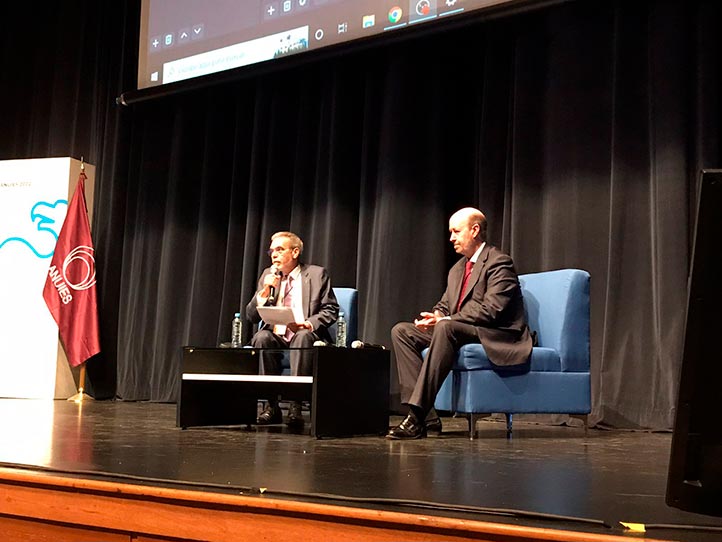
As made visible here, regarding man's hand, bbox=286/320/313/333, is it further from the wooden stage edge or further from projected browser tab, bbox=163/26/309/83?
the wooden stage edge

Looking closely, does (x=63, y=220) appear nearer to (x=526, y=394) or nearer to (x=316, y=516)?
(x=526, y=394)

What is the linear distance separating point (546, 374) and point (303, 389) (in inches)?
42.9

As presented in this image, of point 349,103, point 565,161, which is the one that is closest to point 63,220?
point 349,103

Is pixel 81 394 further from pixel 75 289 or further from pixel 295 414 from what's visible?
pixel 295 414

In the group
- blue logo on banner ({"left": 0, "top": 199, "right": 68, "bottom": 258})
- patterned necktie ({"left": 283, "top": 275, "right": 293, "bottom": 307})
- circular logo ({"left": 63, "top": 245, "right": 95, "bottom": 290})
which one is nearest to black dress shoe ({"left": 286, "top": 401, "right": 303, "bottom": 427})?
patterned necktie ({"left": 283, "top": 275, "right": 293, "bottom": 307})

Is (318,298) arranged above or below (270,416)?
above

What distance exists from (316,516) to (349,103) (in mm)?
4133

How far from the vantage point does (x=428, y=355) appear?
344 centimetres

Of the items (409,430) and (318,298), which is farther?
(318,298)

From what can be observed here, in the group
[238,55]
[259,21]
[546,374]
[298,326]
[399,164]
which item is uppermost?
[259,21]

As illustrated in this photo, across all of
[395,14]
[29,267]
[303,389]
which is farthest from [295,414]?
[29,267]

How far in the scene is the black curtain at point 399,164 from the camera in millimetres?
4027

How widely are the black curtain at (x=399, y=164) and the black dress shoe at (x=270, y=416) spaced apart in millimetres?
966

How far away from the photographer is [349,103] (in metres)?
5.17
